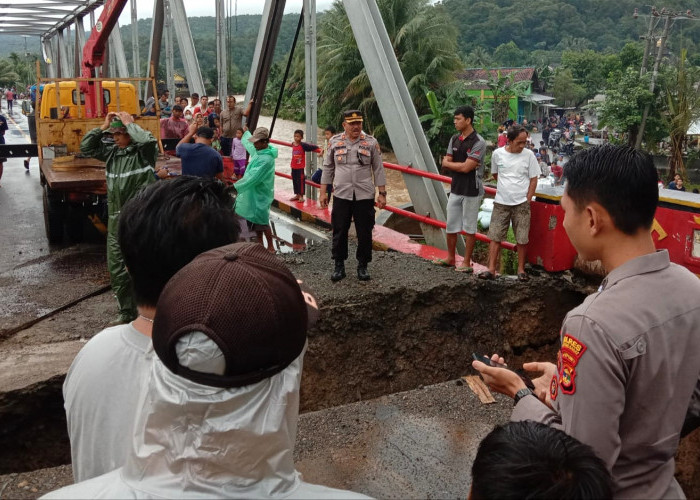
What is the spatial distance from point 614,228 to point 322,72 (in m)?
29.8

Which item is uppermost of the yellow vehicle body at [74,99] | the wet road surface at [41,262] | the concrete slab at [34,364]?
the yellow vehicle body at [74,99]

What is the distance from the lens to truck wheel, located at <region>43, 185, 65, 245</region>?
28.7ft

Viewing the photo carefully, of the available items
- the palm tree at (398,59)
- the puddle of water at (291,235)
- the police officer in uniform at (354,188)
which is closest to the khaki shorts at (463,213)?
the police officer in uniform at (354,188)

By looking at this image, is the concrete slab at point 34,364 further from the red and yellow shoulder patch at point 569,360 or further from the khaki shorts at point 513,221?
the khaki shorts at point 513,221

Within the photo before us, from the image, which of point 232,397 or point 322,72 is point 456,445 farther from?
point 322,72

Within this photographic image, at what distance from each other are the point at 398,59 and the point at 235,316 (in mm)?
29768

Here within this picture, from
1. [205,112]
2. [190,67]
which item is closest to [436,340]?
[205,112]

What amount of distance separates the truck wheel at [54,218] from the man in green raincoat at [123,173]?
370 centimetres

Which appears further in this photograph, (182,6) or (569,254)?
(182,6)

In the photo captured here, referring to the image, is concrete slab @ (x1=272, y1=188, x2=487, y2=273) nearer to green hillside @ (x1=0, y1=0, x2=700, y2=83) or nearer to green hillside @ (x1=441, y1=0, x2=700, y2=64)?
green hillside @ (x1=0, y1=0, x2=700, y2=83)

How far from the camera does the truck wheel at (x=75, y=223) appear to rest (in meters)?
8.80

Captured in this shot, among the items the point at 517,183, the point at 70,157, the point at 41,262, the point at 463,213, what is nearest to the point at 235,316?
the point at 517,183

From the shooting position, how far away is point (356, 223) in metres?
5.91

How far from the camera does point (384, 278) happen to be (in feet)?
19.2
